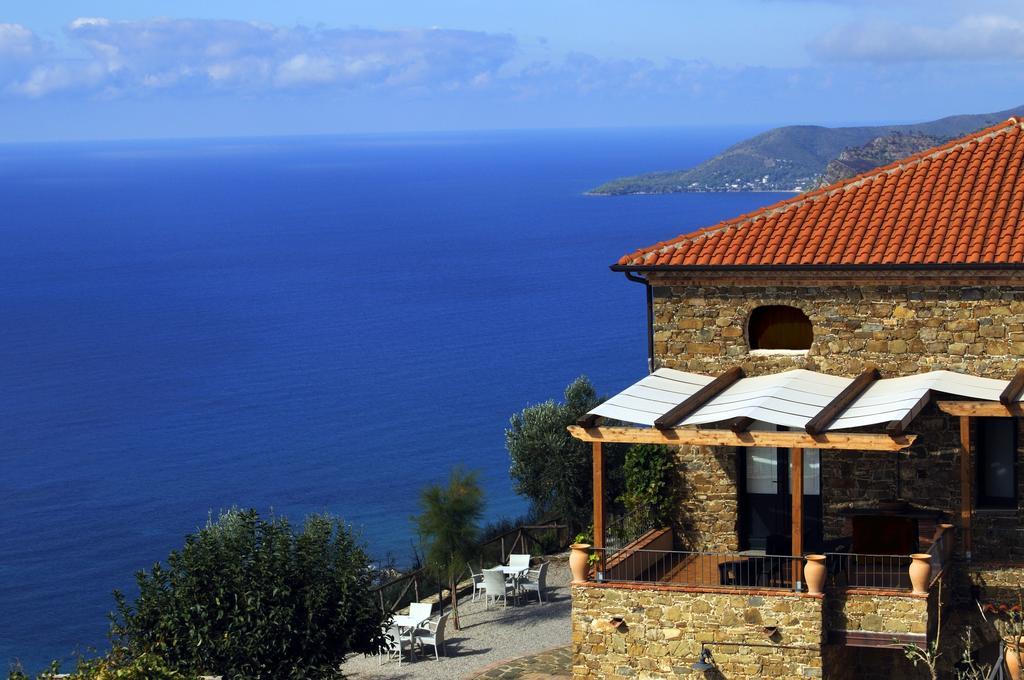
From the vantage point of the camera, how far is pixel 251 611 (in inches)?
779

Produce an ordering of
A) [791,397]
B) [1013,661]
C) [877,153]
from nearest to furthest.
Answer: [1013,661], [791,397], [877,153]

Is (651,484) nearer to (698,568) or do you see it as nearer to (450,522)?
(698,568)

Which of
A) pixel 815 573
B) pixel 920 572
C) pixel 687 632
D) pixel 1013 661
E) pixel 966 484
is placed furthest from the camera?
pixel 966 484

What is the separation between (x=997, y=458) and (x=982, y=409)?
5.05 ft

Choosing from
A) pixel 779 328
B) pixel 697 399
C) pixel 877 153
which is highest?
pixel 877 153

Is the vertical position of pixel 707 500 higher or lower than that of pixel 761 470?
lower

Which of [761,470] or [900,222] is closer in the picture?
[900,222]

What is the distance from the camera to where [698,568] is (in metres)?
19.4

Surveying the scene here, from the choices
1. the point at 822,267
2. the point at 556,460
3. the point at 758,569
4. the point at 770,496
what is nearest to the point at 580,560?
the point at 758,569

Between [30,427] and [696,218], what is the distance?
116 metres

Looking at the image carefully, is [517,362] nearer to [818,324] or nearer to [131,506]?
[131,506]

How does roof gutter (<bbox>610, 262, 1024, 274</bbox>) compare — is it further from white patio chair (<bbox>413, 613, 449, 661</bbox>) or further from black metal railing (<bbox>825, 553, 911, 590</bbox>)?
white patio chair (<bbox>413, 613, 449, 661</bbox>)

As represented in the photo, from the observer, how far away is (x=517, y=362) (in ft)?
332

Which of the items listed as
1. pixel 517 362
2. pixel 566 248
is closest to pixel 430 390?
pixel 517 362
